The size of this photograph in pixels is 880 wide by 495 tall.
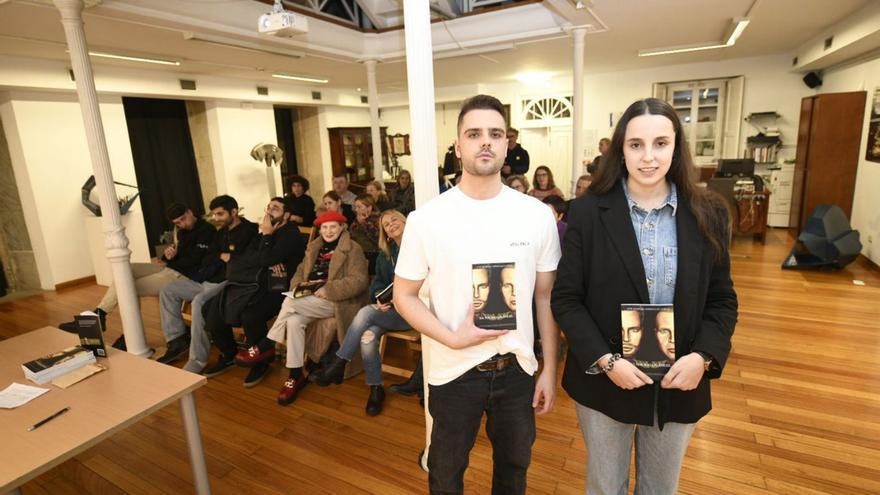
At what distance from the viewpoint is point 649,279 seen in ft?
4.35

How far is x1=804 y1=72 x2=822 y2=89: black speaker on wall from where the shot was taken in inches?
294

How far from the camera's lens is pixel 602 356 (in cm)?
130

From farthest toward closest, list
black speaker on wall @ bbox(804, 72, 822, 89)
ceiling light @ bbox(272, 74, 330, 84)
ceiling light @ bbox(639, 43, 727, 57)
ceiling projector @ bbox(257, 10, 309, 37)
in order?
ceiling light @ bbox(272, 74, 330, 84), black speaker on wall @ bbox(804, 72, 822, 89), ceiling light @ bbox(639, 43, 727, 57), ceiling projector @ bbox(257, 10, 309, 37)

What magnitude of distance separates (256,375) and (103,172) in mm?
1892

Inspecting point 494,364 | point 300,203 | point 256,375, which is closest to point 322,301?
point 256,375

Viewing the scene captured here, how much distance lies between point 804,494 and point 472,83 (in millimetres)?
9291

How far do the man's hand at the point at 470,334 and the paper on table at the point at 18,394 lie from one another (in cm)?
183

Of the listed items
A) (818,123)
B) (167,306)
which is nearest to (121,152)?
(167,306)

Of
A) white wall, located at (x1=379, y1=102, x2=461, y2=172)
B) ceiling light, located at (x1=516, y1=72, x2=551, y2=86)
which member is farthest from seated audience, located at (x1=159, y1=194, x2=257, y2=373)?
white wall, located at (x1=379, y1=102, x2=461, y2=172)

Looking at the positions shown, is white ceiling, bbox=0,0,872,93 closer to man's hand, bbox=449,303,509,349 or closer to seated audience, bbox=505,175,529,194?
seated audience, bbox=505,175,529,194

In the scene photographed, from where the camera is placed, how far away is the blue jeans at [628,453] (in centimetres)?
137

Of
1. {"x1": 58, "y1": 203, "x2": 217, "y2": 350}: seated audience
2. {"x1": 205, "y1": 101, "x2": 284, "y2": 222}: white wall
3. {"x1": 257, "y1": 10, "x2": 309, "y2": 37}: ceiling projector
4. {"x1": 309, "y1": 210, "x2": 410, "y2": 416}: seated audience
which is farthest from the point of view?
{"x1": 205, "y1": 101, "x2": 284, "y2": 222}: white wall

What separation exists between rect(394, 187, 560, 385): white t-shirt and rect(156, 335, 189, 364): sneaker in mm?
3159

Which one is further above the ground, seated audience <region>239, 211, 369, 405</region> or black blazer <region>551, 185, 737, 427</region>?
black blazer <region>551, 185, 737, 427</region>
